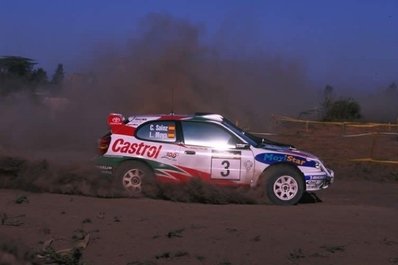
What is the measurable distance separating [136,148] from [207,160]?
126 cm

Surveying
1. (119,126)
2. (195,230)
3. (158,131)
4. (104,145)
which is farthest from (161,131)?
(195,230)

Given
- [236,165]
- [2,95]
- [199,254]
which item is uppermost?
[2,95]

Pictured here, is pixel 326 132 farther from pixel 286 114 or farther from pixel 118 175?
pixel 118 175

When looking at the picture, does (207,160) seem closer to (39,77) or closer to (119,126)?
(119,126)

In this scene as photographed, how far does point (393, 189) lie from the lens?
54.0ft

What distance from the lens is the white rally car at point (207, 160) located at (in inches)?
Answer: 499

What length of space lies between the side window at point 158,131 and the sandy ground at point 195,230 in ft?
4.20

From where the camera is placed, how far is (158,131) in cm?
1305

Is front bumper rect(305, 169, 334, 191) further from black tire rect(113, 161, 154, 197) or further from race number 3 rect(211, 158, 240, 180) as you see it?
black tire rect(113, 161, 154, 197)

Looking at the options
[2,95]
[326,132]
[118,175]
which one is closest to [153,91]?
[2,95]

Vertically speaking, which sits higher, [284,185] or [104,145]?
[104,145]

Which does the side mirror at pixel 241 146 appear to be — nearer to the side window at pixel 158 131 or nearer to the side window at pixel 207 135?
the side window at pixel 207 135

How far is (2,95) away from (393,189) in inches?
653

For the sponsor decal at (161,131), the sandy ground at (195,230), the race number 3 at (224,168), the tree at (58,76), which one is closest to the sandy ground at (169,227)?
the sandy ground at (195,230)
